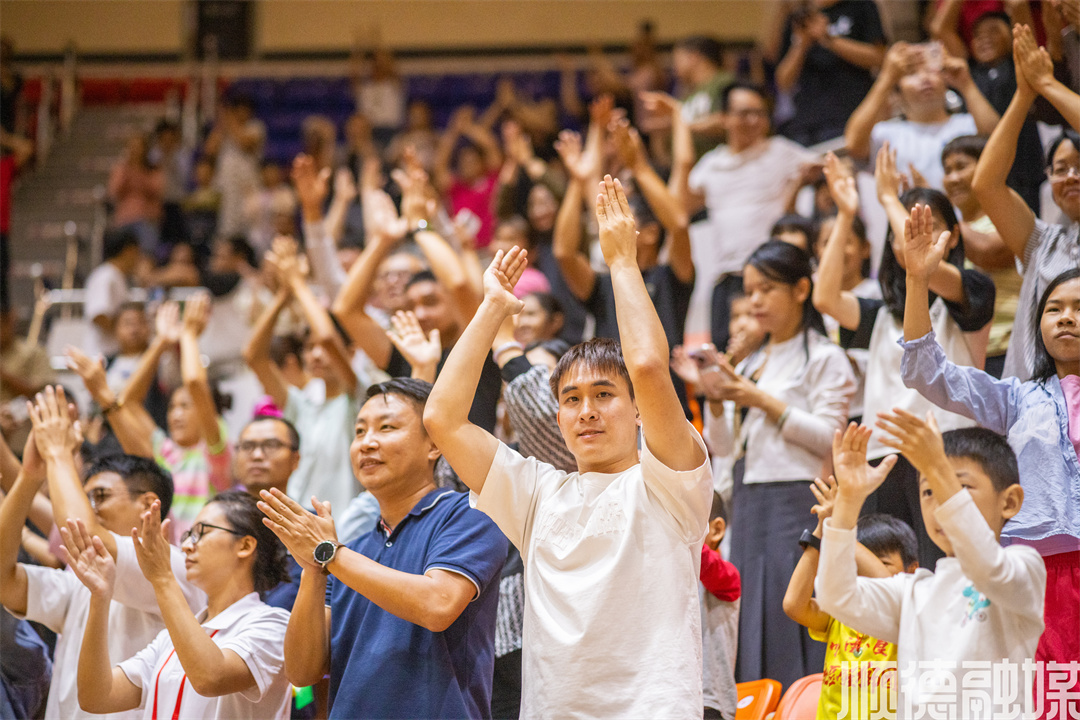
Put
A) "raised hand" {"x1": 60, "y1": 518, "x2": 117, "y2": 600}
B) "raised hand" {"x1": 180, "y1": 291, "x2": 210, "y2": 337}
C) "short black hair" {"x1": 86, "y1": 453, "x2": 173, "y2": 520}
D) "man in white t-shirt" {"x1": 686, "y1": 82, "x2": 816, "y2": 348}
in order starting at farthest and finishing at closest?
"man in white t-shirt" {"x1": 686, "y1": 82, "x2": 816, "y2": 348} → "raised hand" {"x1": 180, "y1": 291, "x2": 210, "y2": 337} → "short black hair" {"x1": 86, "y1": 453, "x2": 173, "y2": 520} → "raised hand" {"x1": 60, "y1": 518, "x2": 117, "y2": 600}

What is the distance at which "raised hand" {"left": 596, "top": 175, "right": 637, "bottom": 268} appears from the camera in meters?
2.15

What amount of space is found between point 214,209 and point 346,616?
7.22m

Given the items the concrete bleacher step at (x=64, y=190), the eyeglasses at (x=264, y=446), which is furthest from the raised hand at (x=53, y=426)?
the concrete bleacher step at (x=64, y=190)

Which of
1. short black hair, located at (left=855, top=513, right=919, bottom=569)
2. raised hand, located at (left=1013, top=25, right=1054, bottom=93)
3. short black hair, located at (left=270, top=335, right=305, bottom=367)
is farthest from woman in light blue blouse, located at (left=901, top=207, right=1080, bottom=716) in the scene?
short black hair, located at (left=270, top=335, right=305, bottom=367)

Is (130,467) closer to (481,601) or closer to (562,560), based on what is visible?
(481,601)

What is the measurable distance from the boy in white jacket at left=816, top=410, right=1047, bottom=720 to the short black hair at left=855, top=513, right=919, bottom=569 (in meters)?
0.33

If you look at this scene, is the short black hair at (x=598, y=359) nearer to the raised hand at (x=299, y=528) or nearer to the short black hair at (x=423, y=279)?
the raised hand at (x=299, y=528)

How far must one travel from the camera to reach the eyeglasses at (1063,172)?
3026 millimetres

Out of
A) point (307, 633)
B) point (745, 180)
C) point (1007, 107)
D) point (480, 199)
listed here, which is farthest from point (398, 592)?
point (480, 199)

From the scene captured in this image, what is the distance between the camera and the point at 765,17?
34.1 ft

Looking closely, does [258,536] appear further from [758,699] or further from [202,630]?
[758,699]

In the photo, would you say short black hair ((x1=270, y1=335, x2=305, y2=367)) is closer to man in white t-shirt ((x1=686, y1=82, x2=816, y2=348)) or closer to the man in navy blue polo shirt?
man in white t-shirt ((x1=686, y1=82, x2=816, y2=348))

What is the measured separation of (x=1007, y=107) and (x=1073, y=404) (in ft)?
6.30

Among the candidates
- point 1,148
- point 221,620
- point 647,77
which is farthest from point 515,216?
point 1,148
